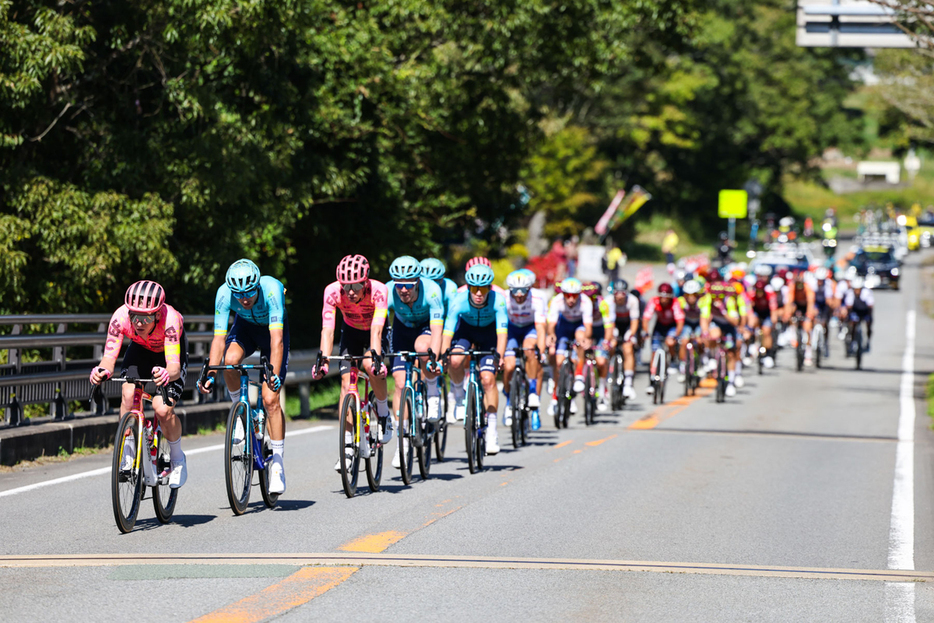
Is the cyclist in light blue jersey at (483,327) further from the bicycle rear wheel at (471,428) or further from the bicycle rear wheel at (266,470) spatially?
the bicycle rear wheel at (266,470)

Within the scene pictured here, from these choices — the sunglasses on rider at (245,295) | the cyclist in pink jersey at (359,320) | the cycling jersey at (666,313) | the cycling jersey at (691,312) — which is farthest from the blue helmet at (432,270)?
the cycling jersey at (691,312)

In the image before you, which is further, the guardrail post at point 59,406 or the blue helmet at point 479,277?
the guardrail post at point 59,406

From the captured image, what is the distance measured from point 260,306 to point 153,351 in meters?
0.97

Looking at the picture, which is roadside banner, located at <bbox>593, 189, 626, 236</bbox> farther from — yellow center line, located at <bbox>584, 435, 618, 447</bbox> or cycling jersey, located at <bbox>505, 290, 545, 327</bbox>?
cycling jersey, located at <bbox>505, 290, 545, 327</bbox>

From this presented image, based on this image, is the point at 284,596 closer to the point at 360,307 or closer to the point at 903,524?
the point at 360,307

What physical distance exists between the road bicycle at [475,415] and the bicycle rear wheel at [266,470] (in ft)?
7.63

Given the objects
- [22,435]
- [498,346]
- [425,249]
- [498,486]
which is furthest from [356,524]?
[425,249]

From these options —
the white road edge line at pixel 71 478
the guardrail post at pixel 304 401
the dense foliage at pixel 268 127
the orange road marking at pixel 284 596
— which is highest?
the dense foliage at pixel 268 127

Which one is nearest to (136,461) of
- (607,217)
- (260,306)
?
(260,306)

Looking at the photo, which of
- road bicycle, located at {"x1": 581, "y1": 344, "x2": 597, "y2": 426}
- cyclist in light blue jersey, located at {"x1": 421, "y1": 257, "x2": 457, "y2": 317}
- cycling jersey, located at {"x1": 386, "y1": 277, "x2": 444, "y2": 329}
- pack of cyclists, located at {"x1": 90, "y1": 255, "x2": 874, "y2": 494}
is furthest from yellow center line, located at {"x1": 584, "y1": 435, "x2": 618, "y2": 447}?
cycling jersey, located at {"x1": 386, "y1": 277, "x2": 444, "y2": 329}

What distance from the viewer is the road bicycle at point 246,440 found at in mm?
9133

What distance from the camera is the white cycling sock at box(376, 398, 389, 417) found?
10.9 meters

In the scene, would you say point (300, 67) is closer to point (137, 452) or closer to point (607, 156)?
point (137, 452)

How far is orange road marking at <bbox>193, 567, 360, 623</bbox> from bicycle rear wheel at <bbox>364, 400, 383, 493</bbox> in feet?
10.3
